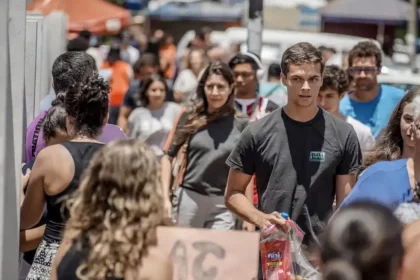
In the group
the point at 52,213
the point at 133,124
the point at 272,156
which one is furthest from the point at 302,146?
the point at 133,124

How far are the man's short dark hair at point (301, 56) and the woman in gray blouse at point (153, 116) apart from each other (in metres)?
4.70

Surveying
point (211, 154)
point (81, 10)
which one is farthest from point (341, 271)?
point (81, 10)

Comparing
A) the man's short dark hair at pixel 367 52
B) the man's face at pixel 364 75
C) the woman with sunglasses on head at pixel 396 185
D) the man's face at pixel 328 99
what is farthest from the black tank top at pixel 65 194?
the man's short dark hair at pixel 367 52

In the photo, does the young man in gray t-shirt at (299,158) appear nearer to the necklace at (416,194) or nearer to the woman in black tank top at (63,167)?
the woman in black tank top at (63,167)

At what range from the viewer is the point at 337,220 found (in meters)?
3.48

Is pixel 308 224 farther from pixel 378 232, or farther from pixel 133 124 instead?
pixel 133 124

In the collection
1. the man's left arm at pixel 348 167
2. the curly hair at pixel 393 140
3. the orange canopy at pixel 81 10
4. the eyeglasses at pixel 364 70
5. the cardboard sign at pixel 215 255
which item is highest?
the orange canopy at pixel 81 10

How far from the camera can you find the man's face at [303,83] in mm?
6523

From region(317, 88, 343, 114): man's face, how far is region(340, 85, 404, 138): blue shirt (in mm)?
1047

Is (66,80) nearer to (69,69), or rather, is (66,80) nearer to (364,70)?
(69,69)

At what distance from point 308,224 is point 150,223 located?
2.36 m

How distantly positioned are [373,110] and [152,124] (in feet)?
8.06

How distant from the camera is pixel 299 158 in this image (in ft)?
21.1

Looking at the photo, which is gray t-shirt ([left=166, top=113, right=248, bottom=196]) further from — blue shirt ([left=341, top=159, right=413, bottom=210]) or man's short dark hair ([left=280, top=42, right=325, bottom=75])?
blue shirt ([left=341, top=159, right=413, bottom=210])
